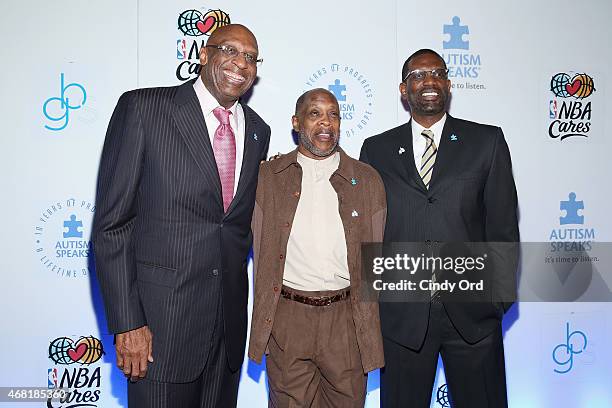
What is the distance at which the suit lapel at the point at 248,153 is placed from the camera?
83.5 inches

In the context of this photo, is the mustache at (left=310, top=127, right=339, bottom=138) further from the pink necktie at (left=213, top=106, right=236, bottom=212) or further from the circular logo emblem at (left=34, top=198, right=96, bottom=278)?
the circular logo emblem at (left=34, top=198, right=96, bottom=278)

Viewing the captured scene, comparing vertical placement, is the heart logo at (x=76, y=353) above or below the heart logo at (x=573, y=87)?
below

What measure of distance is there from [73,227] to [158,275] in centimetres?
177

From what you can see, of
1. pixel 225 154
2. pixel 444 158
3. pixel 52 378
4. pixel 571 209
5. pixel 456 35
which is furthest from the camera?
pixel 571 209

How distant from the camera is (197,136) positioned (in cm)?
202

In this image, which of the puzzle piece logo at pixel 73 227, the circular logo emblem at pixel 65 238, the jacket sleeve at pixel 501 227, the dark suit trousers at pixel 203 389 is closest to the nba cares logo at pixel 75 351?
the circular logo emblem at pixel 65 238

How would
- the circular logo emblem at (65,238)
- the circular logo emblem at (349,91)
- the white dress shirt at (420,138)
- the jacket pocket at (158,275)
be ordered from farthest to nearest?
the circular logo emblem at (349,91) < the circular logo emblem at (65,238) < the white dress shirt at (420,138) < the jacket pocket at (158,275)

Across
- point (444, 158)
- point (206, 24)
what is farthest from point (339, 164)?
point (206, 24)

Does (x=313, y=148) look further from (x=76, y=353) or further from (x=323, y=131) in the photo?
(x=76, y=353)

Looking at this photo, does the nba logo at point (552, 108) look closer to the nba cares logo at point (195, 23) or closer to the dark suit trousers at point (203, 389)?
the nba cares logo at point (195, 23)

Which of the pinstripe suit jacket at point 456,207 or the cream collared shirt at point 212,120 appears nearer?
the cream collared shirt at point 212,120

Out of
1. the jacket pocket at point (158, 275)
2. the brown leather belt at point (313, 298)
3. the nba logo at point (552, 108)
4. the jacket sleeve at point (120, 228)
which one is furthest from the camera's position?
the nba logo at point (552, 108)

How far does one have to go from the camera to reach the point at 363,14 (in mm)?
3574

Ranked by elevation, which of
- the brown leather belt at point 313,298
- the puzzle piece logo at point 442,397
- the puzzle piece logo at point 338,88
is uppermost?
the puzzle piece logo at point 338,88
